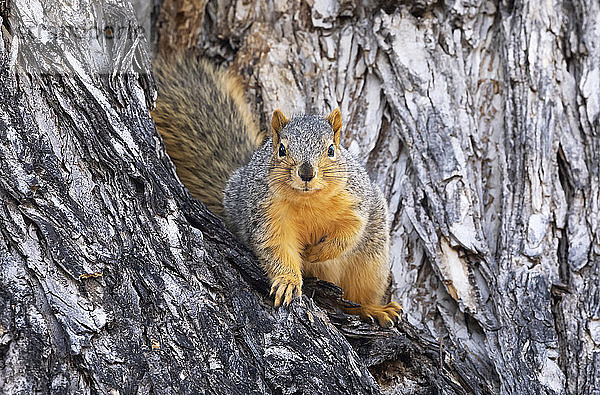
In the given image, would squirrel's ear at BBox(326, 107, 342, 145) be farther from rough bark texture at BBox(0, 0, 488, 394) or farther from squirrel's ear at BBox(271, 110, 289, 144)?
rough bark texture at BBox(0, 0, 488, 394)

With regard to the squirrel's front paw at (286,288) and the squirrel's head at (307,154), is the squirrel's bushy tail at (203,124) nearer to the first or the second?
A: the squirrel's head at (307,154)

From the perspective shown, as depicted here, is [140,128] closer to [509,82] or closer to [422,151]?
[422,151]

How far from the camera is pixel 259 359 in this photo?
1865 millimetres

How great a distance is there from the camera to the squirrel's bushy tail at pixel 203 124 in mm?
2766

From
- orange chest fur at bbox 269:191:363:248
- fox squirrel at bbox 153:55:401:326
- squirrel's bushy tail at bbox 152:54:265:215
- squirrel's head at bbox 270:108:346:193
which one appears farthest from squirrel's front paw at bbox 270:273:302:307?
squirrel's bushy tail at bbox 152:54:265:215

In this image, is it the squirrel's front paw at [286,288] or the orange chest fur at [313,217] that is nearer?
the squirrel's front paw at [286,288]

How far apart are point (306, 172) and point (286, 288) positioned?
361 millimetres

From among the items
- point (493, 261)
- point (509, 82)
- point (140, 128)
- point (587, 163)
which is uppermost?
point (509, 82)

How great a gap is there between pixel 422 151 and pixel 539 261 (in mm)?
592

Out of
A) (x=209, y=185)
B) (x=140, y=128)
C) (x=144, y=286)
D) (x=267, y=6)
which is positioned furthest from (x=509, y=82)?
(x=144, y=286)

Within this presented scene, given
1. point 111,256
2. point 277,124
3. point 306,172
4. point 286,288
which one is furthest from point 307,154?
point 111,256

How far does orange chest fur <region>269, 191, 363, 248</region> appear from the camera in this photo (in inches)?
86.6

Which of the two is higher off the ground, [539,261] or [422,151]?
[422,151]

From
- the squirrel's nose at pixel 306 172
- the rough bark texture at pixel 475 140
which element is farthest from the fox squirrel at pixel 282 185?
the rough bark texture at pixel 475 140
